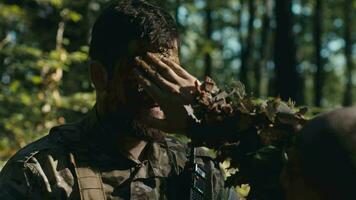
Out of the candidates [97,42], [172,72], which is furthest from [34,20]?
[172,72]

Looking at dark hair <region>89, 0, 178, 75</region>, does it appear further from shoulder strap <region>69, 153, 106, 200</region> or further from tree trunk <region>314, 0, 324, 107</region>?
tree trunk <region>314, 0, 324, 107</region>

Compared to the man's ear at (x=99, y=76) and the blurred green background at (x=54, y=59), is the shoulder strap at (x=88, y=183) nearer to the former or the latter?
the man's ear at (x=99, y=76)

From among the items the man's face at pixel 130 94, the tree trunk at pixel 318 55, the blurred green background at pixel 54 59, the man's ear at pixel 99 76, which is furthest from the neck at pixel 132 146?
the tree trunk at pixel 318 55

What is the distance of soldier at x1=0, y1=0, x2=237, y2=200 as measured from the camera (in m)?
3.19

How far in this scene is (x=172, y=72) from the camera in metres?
2.84

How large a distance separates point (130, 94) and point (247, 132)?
2.73 ft

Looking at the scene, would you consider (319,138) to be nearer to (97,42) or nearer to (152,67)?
(152,67)

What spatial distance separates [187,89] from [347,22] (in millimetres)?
26510

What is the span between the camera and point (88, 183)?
322 centimetres

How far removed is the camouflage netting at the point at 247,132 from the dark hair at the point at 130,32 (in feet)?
2.08

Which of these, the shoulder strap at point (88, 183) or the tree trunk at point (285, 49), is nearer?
the shoulder strap at point (88, 183)

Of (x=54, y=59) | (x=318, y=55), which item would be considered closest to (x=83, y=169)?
(x=54, y=59)

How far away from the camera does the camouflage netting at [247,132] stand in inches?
104

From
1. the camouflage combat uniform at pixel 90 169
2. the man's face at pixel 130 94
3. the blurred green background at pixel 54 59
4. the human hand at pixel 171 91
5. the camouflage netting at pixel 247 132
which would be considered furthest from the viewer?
the blurred green background at pixel 54 59
